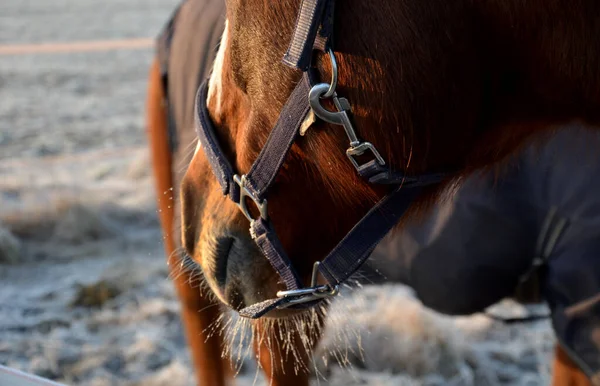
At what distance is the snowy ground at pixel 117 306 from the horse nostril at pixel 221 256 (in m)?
0.42

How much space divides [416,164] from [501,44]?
0.26 m

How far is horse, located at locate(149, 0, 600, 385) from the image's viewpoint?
113 cm

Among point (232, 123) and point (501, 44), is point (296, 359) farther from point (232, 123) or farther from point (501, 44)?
point (501, 44)

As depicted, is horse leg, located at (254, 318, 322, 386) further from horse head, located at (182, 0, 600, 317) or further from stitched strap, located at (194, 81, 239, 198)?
stitched strap, located at (194, 81, 239, 198)

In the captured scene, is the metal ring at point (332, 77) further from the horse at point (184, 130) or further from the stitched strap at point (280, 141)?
the horse at point (184, 130)

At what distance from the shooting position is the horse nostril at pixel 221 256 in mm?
1376

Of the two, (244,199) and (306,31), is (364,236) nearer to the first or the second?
(244,199)

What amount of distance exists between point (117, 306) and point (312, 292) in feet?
6.59

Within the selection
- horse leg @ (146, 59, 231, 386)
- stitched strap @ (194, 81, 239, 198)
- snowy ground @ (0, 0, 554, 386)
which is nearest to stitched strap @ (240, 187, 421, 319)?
stitched strap @ (194, 81, 239, 198)

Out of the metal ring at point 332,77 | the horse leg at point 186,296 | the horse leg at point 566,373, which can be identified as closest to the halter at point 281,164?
the metal ring at point 332,77

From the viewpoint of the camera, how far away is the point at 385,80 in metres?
1.15

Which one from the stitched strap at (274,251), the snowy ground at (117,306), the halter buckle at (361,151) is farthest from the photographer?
the snowy ground at (117,306)

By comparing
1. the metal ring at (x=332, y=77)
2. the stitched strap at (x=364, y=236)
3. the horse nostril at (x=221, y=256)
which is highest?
the metal ring at (x=332, y=77)

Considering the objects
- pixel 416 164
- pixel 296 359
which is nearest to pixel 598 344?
Answer: pixel 296 359
